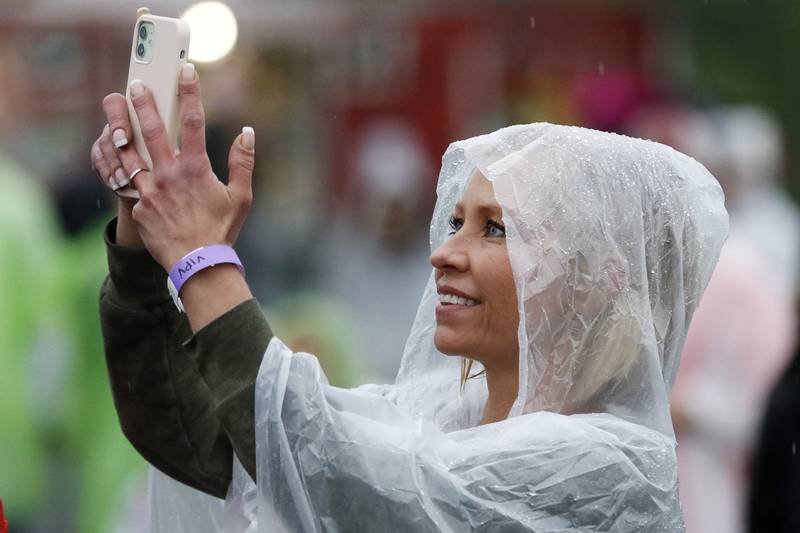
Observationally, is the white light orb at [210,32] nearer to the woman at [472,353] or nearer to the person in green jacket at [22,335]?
the person in green jacket at [22,335]

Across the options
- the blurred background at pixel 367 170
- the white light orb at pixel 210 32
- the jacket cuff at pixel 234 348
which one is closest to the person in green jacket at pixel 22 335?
the blurred background at pixel 367 170

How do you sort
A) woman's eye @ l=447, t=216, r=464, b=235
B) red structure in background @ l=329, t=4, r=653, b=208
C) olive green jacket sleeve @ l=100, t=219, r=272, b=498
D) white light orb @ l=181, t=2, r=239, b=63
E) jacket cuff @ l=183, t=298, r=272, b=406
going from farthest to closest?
red structure in background @ l=329, t=4, r=653, b=208 < white light orb @ l=181, t=2, r=239, b=63 < woman's eye @ l=447, t=216, r=464, b=235 < olive green jacket sleeve @ l=100, t=219, r=272, b=498 < jacket cuff @ l=183, t=298, r=272, b=406

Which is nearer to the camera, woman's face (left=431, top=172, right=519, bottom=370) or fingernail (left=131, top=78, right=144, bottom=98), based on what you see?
fingernail (left=131, top=78, right=144, bottom=98)

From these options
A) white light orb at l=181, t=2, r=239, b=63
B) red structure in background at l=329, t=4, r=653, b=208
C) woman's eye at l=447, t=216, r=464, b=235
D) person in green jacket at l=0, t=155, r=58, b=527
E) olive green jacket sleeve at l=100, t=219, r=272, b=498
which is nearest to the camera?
olive green jacket sleeve at l=100, t=219, r=272, b=498

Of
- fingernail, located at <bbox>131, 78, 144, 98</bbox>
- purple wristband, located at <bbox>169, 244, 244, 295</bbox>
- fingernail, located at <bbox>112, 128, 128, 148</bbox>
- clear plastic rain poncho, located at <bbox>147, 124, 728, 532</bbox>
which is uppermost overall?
fingernail, located at <bbox>131, 78, 144, 98</bbox>

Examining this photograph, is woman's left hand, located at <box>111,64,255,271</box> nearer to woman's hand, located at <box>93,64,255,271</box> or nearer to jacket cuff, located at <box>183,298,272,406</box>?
woman's hand, located at <box>93,64,255,271</box>

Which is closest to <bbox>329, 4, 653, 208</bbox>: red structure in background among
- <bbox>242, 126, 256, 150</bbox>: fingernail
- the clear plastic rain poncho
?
the clear plastic rain poncho

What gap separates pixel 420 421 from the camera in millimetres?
2797

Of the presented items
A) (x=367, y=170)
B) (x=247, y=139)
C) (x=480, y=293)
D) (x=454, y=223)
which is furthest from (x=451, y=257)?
(x=367, y=170)

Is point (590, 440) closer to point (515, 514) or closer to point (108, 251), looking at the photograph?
point (515, 514)

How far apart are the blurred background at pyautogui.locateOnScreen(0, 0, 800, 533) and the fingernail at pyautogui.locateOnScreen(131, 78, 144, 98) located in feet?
11.0

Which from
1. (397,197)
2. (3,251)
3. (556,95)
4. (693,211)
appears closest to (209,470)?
(693,211)

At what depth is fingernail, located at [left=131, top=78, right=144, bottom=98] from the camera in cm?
277

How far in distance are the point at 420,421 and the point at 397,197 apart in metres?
6.54
